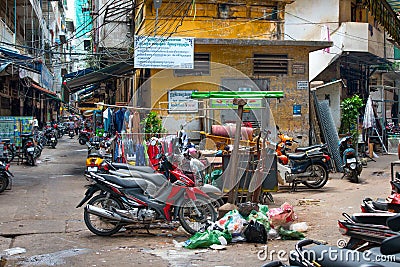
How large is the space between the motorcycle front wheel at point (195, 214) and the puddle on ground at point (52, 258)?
1486mm

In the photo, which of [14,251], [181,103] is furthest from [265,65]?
[14,251]

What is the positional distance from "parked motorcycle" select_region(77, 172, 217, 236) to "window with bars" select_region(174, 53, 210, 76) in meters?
8.18

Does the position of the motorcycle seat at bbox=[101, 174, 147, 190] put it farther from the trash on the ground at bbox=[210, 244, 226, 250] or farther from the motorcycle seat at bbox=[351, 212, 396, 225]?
the motorcycle seat at bbox=[351, 212, 396, 225]

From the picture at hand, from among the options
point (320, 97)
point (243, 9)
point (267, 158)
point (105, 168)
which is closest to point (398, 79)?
point (320, 97)

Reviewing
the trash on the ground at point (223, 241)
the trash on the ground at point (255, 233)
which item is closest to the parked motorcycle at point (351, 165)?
the trash on the ground at point (255, 233)

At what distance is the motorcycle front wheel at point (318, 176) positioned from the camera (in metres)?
11.7

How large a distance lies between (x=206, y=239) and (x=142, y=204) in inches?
46.7

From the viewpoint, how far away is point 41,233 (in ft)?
24.4

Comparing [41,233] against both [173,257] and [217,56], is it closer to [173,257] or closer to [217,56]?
[173,257]

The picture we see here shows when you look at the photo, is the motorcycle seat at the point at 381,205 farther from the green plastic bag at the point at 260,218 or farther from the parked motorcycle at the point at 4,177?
the parked motorcycle at the point at 4,177

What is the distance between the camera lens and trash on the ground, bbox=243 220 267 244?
267 inches

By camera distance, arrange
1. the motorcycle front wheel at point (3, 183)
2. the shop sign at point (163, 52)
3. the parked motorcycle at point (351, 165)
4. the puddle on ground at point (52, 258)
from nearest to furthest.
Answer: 1. the puddle on ground at point (52, 258)
2. the motorcycle front wheel at point (3, 183)
3. the parked motorcycle at point (351, 165)
4. the shop sign at point (163, 52)

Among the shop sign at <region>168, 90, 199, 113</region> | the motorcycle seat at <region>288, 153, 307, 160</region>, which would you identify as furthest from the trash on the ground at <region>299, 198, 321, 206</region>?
the shop sign at <region>168, 90, 199, 113</region>

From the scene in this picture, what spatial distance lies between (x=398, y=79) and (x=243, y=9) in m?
12.9
